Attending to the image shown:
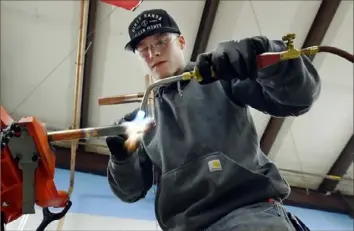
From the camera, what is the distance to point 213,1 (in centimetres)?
287

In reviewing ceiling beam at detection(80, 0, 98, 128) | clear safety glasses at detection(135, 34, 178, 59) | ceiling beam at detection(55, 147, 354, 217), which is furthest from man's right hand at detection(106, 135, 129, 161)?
ceiling beam at detection(55, 147, 354, 217)

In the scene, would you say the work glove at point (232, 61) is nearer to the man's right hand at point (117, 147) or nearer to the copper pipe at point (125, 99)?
the man's right hand at point (117, 147)

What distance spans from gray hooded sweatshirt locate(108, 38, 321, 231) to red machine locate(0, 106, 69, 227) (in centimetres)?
31

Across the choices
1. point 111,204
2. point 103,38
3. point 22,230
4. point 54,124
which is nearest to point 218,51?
point 22,230

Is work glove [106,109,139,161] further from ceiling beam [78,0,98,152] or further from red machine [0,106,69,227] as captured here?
ceiling beam [78,0,98,152]

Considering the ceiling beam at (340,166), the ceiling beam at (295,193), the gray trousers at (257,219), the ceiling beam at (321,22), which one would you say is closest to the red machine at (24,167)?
the gray trousers at (257,219)

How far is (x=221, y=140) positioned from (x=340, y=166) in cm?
284

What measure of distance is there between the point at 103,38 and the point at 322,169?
2.11 metres

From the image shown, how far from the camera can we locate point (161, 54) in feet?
4.32

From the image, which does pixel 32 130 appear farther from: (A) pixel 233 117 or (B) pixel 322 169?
(B) pixel 322 169

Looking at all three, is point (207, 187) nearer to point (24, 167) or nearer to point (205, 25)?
point (24, 167)

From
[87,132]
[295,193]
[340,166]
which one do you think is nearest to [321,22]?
[340,166]

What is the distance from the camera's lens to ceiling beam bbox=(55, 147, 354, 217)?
10.6 ft

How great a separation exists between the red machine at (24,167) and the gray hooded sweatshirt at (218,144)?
1.00 ft
